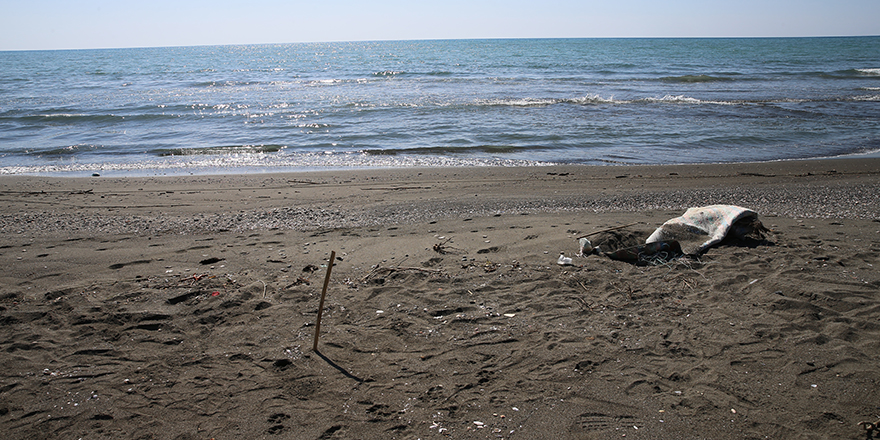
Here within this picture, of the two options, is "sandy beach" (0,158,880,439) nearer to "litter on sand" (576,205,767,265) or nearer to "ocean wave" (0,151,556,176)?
"litter on sand" (576,205,767,265)

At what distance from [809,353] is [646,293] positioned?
123 centimetres

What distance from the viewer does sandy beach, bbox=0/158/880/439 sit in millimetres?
2906

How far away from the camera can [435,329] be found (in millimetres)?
3846

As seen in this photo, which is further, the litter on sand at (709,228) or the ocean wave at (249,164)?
the ocean wave at (249,164)

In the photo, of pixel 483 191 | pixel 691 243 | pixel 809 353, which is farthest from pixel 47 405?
pixel 483 191

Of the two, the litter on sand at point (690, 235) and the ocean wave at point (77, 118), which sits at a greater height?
the ocean wave at point (77, 118)

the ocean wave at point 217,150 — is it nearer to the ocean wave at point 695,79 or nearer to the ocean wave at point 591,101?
the ocean wave at point 591,101

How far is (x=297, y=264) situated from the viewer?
514 cm

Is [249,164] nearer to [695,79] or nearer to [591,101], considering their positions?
[591,101]

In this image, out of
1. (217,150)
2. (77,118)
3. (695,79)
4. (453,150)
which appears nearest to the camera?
(453,150)

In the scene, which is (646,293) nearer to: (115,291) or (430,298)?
(430,298)

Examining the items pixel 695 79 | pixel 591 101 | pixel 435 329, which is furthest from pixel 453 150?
pixel 695 79

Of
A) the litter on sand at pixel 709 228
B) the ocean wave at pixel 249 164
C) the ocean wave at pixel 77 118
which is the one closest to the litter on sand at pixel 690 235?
the litter on sand at pixel 709 228

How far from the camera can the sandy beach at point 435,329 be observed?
2.91 meters
